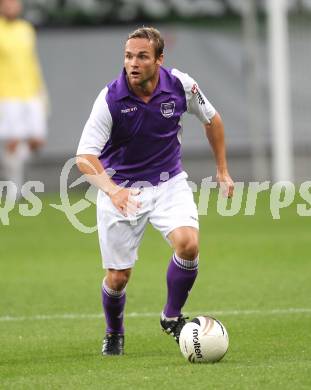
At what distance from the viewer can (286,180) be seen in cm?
2180

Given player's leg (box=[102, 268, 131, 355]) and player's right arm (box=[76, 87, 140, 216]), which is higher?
player's right arm (box=[76, 87, 140, 216])

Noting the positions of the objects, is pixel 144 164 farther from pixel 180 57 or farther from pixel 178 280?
pixel 180 57

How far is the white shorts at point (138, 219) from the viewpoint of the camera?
887 centimetres

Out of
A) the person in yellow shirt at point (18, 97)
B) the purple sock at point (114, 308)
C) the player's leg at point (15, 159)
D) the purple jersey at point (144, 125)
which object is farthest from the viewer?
the player's leg at point (15, 159)

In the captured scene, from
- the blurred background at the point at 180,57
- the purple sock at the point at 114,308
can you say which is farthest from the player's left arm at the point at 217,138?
the blurred background at the point at 180,57

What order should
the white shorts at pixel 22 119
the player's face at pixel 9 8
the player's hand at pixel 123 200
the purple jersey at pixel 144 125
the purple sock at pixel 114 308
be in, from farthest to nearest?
1. the white shorts at pixel 22 119
2. the player's face at pixel 9 8
3. the purple sock at pixel 114 308
4. the purple jersey at pixel 144 125
5. the player's hand at pixel 123 200

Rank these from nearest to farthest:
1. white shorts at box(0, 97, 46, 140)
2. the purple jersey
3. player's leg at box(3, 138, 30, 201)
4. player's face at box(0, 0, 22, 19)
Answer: the purple jersey
player's face at box(0, 0, 22, 19)
white shorts at box(0, 97, 46, 140)
player's leg at box(3, 138, 30, 201)

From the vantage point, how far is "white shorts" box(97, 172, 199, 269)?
8867 mm

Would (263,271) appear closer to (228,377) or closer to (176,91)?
(176,91)

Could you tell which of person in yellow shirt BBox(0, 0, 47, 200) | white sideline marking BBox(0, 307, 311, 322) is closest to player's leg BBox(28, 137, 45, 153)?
person in yellow shirt BBox(0, 0, 47, 200)

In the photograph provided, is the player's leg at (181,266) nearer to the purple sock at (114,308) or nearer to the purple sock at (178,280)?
the purple sock at (178,280)

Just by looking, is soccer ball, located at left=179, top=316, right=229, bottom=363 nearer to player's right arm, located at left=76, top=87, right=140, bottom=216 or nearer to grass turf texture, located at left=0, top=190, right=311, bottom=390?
grass turf texture, located at left=0, top=190, right=311, bottom=390

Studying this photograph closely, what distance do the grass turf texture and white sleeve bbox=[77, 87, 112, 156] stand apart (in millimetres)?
1358

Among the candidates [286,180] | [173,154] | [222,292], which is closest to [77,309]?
[222,292]
